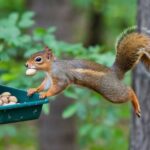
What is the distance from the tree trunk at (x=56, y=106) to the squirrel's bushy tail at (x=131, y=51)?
13.0ft

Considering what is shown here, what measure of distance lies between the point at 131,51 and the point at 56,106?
4216 mm

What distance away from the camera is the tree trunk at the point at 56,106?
7.77 meters

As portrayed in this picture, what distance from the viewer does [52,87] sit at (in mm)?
3424

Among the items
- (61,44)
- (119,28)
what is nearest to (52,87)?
(61,44)

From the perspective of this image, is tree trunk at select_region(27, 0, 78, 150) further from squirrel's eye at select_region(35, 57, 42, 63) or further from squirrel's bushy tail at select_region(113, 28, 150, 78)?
squirrel's eye at select_region(35, 57, 42, 63)

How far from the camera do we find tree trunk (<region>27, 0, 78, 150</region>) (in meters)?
7.77

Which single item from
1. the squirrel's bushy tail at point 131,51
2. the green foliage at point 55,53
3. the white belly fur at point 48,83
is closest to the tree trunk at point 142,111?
the green foliage at point 55,53

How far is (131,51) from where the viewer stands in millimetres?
3758

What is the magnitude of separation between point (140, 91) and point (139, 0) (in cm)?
61

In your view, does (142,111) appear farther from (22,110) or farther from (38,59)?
(22,110)

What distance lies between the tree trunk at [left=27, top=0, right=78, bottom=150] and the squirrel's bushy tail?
3.97 m

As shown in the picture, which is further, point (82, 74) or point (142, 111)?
point (142, 111)

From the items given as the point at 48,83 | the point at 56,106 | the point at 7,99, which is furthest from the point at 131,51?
the point at 56,106

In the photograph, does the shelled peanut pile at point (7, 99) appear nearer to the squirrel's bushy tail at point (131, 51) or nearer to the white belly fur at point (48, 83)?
the white belly fur at point (48, 83)
